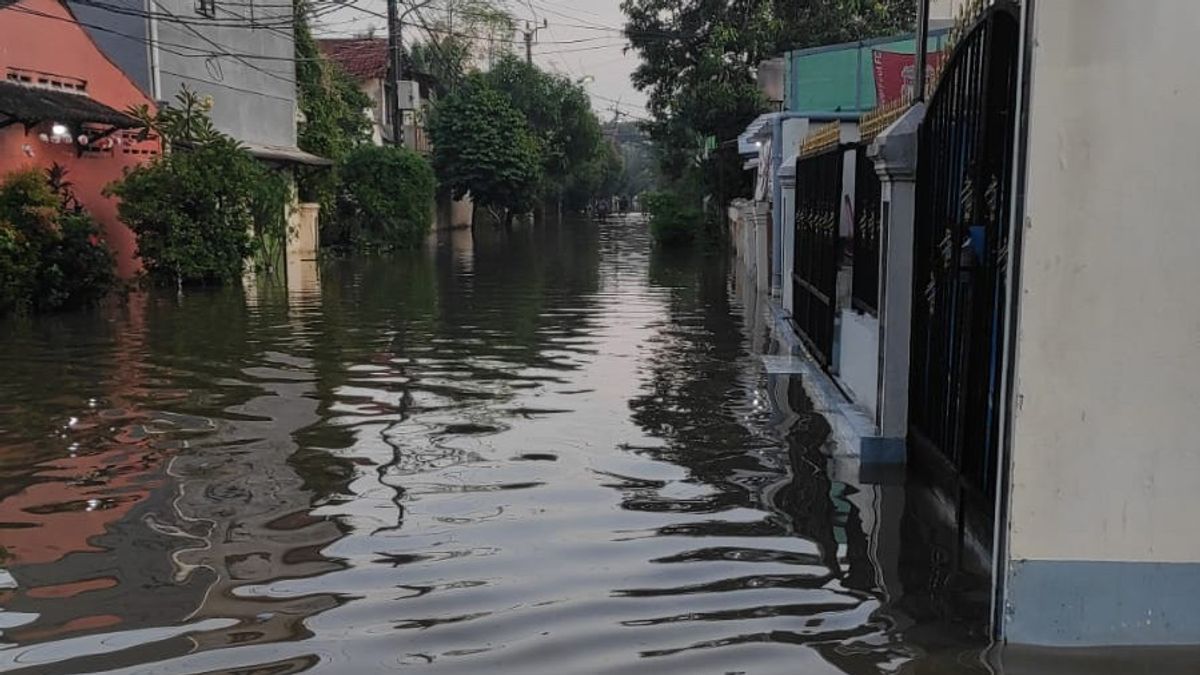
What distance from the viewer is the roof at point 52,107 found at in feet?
48.9

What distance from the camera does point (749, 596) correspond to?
Result: 4746 millimetres

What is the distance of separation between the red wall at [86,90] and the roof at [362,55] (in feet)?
87.1

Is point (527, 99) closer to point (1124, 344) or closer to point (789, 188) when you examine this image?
point (789, 188)

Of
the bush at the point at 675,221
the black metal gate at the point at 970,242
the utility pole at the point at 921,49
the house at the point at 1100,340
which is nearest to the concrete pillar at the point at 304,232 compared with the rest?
the bush at the point at 675,221

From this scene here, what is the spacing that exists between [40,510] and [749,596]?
3.90 meters

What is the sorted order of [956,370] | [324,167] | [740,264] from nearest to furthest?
[956,370] → [740,264] → [324,167]

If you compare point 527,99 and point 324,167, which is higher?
point 527,99

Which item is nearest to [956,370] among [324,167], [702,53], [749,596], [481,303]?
[749,596]

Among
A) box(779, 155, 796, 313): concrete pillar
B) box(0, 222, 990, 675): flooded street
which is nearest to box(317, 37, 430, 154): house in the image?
box(779, 155, 796, 313): concrete pillar

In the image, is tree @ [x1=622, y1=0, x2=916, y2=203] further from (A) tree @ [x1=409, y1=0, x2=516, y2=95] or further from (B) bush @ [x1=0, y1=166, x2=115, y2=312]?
(B) bush @ [x1=0, y1=166, x2=115, y2=312]

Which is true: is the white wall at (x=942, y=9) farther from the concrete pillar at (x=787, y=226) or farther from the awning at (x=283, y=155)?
the awning at (x=283, y=155)

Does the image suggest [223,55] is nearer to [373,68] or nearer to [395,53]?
[395,53]

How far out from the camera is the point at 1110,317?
12.5 feet

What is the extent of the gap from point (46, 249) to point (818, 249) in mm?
10594
